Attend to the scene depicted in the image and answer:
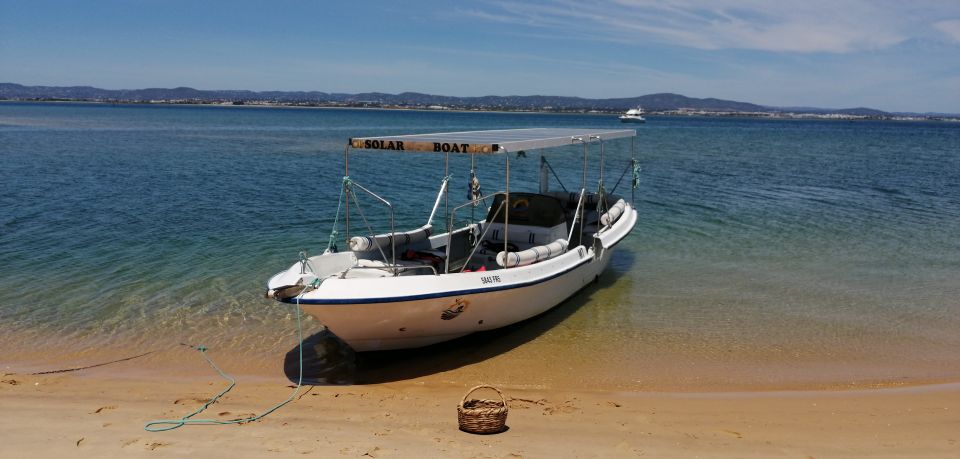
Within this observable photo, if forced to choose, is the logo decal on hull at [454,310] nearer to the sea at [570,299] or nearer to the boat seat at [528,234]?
the sea at [570,299]

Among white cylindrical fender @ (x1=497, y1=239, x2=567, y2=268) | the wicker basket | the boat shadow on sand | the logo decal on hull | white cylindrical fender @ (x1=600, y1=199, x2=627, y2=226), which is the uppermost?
white cylindrical fender @ (x1=600, y1=199, x2=627, y2=226)

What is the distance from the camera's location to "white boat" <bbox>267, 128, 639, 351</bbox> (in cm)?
793

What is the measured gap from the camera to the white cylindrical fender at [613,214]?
12508 millimetres

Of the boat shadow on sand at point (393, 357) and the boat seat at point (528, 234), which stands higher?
the boat seat at point (528, 234)

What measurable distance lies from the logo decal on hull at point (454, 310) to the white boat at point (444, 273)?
0.05ft

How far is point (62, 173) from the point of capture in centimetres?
2547

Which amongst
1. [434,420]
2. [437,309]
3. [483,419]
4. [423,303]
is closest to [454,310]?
[437,309]

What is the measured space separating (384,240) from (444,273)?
1.07 meters

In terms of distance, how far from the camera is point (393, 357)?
8828mm

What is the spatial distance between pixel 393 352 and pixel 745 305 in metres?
5.91

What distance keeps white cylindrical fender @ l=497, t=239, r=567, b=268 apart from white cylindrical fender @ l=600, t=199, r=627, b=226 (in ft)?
6.14

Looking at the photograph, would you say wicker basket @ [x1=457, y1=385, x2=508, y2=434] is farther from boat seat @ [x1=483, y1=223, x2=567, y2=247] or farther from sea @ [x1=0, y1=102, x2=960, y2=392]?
boat seat @ [x1=483, y1=223, x2=567, y2=247]

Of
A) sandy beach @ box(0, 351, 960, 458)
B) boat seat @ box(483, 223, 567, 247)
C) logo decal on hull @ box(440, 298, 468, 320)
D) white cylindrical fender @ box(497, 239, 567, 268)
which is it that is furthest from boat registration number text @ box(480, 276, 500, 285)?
boat seat @ box(483, 223, 567, 247)

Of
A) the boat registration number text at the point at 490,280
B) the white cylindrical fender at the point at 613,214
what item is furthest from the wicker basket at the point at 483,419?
the white cylindrical fender at the point at 613,214
